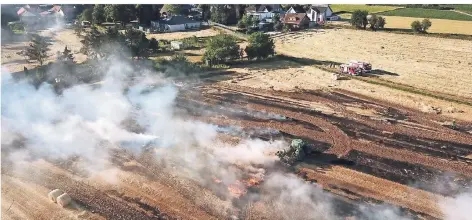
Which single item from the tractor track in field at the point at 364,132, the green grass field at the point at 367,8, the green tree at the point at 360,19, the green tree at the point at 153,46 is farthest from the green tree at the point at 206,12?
the tractor track in field at the point at 364,132

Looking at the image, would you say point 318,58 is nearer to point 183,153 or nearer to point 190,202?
point 183,153

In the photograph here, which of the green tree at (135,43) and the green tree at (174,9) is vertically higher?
the green tree at (174,9)

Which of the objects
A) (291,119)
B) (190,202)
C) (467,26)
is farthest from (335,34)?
(190,202)

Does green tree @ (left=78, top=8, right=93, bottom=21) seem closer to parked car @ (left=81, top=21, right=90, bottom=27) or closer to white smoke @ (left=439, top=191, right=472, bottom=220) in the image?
parked car @ (left=81, top=21, right=90, bottom=27)

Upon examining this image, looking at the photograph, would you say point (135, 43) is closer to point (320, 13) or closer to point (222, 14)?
point (222, 14)

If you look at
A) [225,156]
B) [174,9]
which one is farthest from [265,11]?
[225,156]

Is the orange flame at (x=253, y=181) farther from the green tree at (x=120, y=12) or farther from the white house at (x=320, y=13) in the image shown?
the white house at (x=320, y=13)
